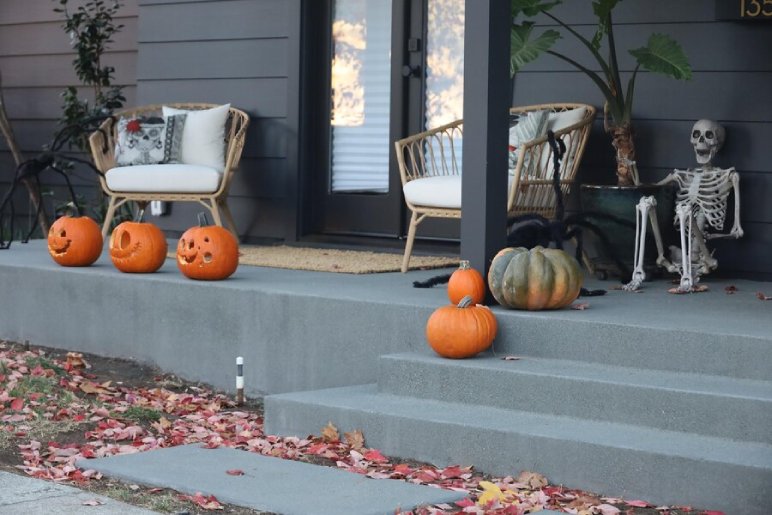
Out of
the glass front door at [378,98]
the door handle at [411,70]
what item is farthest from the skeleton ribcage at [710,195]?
the door handle at [411,70]

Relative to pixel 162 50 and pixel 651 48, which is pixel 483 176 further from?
pixel 162 50

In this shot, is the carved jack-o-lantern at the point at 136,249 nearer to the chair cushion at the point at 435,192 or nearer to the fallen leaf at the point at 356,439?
the chair cushion at the point at 435,192

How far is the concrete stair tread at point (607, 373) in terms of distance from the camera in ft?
12.0

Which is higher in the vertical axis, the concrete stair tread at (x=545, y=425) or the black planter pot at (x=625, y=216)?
the black planter pot at (x=625, y=216)

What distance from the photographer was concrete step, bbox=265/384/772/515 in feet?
11.0

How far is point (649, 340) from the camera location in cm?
401

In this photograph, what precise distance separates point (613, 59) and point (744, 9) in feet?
2.06

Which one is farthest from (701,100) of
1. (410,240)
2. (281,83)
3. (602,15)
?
(281,83)

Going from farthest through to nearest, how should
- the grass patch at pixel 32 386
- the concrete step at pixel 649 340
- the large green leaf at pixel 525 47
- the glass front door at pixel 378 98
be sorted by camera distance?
the glass front door at pixel 378 98 → the large green leaf at pixel 525 47 → the grass patch at pixel 32 386 → the concrete step at pixel 649 340

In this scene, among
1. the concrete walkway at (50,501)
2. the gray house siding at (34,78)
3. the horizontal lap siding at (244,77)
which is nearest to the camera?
the concrete walkway at (50,501)

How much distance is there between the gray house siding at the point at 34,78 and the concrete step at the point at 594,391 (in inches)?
190

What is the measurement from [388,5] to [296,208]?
4.03ft

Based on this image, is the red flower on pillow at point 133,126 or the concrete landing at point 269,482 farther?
the red flower on pillow at point 133,126

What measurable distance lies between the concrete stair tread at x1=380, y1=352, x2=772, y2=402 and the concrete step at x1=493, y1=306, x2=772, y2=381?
3 centimetres
